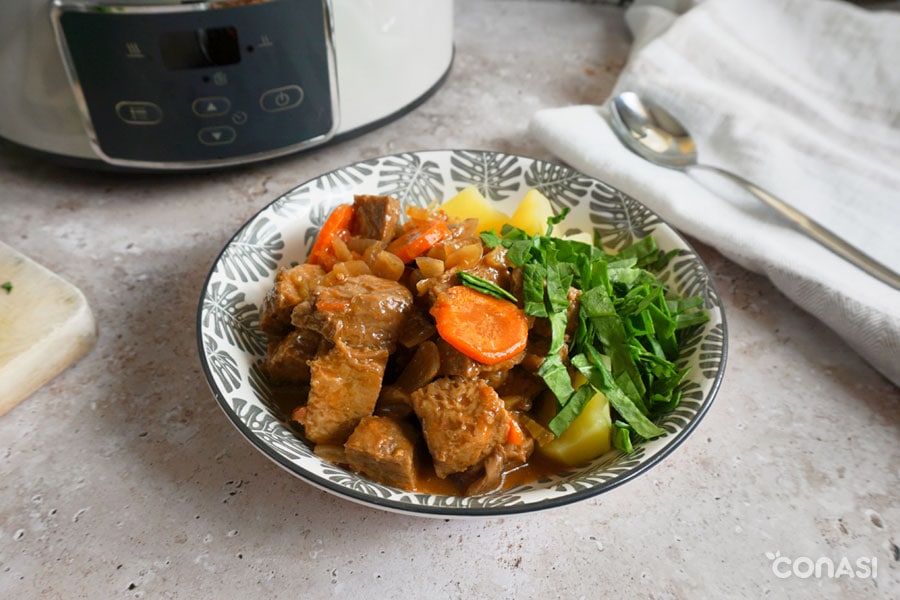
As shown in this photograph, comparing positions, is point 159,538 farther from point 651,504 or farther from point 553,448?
point 651,504

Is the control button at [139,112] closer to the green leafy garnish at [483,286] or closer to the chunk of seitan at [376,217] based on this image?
the chunk of seitan at [376,217]

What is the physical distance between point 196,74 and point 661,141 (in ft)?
3.14

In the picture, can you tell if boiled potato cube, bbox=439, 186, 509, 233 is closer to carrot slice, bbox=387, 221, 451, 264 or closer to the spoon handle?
carrot slice, bbox=387, 221, 451, 264

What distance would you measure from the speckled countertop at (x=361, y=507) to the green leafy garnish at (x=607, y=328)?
132 millimetres

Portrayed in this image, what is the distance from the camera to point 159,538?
94 cm

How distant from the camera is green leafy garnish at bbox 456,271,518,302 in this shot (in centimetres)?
100

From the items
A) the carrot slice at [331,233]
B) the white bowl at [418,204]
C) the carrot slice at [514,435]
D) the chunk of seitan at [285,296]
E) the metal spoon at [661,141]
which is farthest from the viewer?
the metal spoon at [661,141]

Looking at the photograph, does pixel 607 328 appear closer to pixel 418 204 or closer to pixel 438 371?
pixel 438 371

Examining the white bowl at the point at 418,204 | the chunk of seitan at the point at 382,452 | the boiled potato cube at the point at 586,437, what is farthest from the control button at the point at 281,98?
the boiled potato cube at the point at 586,437

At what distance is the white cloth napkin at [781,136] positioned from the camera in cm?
130

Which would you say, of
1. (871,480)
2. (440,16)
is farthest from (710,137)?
(871,480)

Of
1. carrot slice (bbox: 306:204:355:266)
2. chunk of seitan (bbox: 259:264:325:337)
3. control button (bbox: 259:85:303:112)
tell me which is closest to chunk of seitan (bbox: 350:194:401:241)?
carrot slice (bbox: 306:204:355:266)

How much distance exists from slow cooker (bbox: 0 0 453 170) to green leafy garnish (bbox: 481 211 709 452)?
1.70 ft

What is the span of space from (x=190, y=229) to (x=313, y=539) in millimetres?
750
